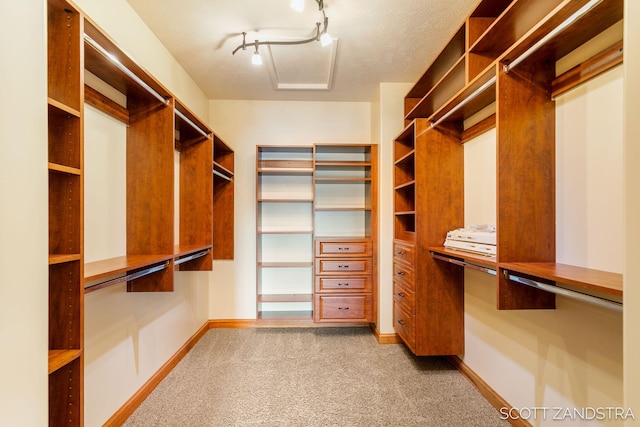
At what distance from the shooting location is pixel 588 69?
122 cm

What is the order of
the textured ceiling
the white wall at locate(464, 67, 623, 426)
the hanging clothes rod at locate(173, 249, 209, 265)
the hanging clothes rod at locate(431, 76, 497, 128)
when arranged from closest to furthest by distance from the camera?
the white wall at locate(464, 67, 623, 426) → the hanging clothes rod at locate(431, 76, 497, 128) → the textured ceiling → the hanging clothes rod at locate(173, 249, 209, 265)

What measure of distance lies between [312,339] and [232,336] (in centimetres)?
89

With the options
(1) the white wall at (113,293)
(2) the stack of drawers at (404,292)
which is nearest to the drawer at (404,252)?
(2) the stack of drawers at (404,292)

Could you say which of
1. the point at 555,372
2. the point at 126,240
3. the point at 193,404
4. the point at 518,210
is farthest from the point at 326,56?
the point at 193,404

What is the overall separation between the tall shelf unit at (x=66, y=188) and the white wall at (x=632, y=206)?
1696 millimetres

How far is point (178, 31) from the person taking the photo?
2131 millimetres

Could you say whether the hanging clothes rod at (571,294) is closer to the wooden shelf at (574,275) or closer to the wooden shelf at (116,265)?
the wooden shelf at (574,275)

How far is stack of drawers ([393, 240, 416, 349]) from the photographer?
7.70 ft

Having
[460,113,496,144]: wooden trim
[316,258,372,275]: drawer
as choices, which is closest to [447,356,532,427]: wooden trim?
[316,258,372,275]: drawer

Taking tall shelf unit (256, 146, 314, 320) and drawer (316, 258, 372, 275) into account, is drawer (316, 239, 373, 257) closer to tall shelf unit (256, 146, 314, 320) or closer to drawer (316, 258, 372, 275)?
drawer (316, 258, 372, 275)

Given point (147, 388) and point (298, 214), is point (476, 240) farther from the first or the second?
point (147, 388)

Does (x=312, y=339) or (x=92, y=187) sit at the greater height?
(x=92, y=187)

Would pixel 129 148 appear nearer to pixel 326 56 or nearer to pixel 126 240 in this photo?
pixel 126 240

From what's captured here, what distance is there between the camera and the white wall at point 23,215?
0.75 metres
